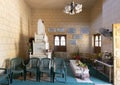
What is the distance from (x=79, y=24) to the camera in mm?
12375

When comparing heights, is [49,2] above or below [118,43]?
above

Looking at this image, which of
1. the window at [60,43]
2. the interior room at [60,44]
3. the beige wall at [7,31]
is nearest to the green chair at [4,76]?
the interior room at [60,44]

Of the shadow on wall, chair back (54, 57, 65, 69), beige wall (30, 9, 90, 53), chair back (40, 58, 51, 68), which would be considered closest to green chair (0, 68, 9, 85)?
chair back (40, 58, 51, 68)

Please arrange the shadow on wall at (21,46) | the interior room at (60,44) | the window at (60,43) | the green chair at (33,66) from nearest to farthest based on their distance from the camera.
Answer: the interior room at (60,44)
the green chair at (33,66)
the shadow on wall at (21,46)
the window at (60,43)

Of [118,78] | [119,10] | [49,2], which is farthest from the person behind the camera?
[49,2]

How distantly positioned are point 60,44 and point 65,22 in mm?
1777

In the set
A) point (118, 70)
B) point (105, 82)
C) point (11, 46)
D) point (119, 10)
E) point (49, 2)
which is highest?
point (49, 2)

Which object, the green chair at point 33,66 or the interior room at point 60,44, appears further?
the green chair at point 33,66

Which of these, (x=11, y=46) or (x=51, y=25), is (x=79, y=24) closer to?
(x=51, y=25)

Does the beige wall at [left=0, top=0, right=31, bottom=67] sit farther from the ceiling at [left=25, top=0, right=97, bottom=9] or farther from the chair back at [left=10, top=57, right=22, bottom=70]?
the ceiling at [left=25, top=0, right=97, bottom=9]

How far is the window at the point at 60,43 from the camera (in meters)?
12.5

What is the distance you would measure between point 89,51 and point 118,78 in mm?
6740

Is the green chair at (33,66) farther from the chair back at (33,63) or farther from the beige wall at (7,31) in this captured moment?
the beige wall at (7,31)

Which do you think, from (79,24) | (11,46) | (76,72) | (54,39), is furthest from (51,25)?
(76,72)
